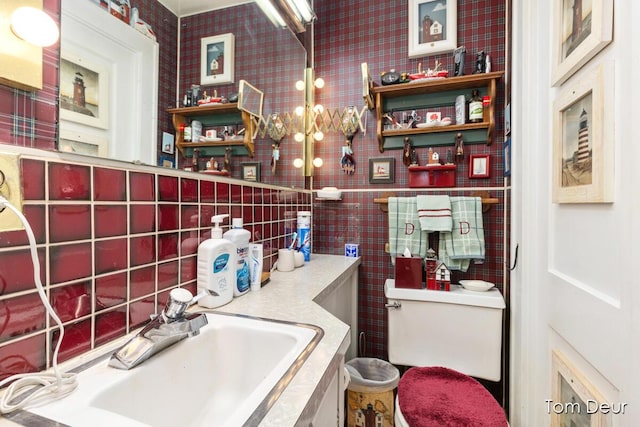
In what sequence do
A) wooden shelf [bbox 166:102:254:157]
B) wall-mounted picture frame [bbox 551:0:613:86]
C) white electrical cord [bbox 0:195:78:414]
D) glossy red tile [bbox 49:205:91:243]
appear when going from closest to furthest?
white electrical cord [bbox 0:195:78:414], glossy red tile [bbox 49:205:91:243], wall-mounted picture frame [bbox 551:0:613:86], wooden shelf [bbox 166:102:254:157]

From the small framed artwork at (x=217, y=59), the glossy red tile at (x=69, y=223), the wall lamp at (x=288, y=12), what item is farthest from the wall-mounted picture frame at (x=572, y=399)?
the wall lamp at (x=288, y=12)

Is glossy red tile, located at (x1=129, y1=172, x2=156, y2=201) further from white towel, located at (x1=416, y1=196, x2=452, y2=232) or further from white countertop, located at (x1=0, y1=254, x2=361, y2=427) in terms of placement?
white towel, located at (x1=416, y1=196, x2=452, y2=232)

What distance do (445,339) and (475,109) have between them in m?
1.18

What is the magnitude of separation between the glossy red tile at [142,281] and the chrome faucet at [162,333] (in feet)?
0.34

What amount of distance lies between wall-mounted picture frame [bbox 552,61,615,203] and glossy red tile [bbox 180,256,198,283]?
41.0 inches

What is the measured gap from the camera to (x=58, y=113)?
56cm

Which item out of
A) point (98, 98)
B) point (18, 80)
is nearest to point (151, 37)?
point (98, 98)

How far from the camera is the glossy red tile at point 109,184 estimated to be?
595 mm

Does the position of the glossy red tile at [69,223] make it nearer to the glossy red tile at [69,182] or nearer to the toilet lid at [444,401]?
the glossy red tile at [69,182]

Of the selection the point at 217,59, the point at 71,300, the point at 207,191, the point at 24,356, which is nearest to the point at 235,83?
the point at 217,59

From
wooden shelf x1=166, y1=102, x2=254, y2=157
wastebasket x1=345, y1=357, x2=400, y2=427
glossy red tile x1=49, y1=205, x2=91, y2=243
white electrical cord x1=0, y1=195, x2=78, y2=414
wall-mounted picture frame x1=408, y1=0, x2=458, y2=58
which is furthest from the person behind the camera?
wall-mounted picture frame x1=408, y1=0, x2=458, y2=58

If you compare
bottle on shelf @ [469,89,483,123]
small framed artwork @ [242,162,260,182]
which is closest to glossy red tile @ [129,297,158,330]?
small framed artwork @ [242,162,260,182]

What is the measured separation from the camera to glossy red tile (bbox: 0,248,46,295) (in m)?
0.46

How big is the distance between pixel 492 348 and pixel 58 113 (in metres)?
1.73
